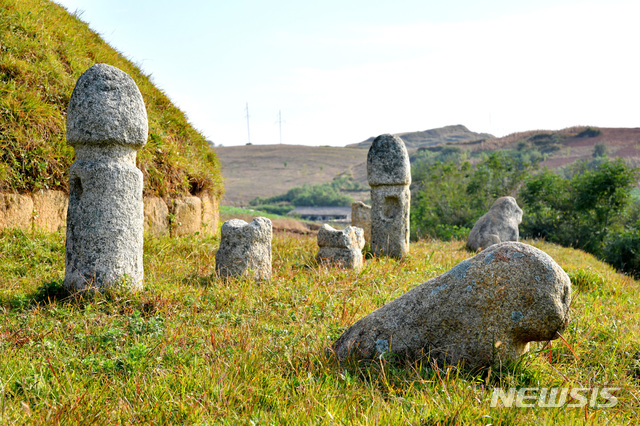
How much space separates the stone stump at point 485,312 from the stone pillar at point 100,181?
333cm

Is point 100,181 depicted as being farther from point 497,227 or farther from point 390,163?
point 497,227

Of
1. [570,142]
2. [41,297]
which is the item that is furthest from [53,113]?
[570,142]

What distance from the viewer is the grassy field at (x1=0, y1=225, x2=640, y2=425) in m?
2.99

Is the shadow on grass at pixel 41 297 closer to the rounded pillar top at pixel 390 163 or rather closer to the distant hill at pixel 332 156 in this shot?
the rounded pillar top at pixel 390 163

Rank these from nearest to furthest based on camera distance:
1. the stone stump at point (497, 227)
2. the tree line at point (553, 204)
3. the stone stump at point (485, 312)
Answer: the stone stump at point (485, 312)
the stone stump at point (497, 227)
the tree line at point (553, 204)

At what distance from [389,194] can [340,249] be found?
2.13 m

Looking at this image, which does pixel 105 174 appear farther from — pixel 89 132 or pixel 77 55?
pixel 77 55

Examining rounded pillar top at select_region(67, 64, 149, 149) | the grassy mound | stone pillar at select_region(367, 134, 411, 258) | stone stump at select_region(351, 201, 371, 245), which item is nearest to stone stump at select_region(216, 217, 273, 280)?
rounded pillar top at select_region(67, 64, 149, 149)

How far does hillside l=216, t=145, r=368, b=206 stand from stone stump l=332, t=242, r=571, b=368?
5079cm

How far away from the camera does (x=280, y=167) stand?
71.8m

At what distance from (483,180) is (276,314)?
58.4ft

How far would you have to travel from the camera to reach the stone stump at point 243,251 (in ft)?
22.4

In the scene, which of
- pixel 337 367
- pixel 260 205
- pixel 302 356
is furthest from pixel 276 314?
pixel 260 205

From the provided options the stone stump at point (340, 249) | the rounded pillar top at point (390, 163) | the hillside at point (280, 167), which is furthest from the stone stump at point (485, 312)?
the hillside at point (280, 167)
